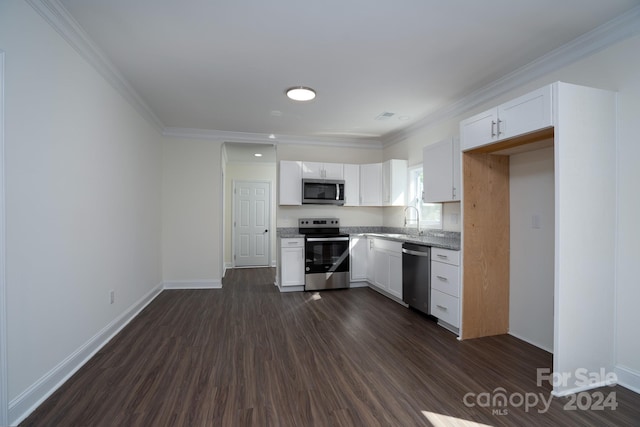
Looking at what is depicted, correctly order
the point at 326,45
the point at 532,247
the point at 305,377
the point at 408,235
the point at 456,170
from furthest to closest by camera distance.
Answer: the point at 408,235
the point at 456,170
the point at 532,247
the point at 326,45
the point at 305,377

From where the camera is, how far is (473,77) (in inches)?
120

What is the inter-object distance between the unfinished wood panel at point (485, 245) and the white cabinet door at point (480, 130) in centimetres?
17

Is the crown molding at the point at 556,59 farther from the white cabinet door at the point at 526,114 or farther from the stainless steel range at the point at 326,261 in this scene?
the stainless steel range at the point at 326,261

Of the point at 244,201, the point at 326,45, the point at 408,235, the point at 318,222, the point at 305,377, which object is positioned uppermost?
the point at 326,45

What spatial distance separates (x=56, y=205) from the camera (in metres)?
2.12

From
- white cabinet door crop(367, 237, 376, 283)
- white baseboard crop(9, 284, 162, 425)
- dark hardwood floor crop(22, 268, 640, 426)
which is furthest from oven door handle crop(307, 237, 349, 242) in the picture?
white baseboard crop(9, 284, 162, 425)

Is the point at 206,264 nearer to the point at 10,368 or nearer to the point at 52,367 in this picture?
the point at 52,367

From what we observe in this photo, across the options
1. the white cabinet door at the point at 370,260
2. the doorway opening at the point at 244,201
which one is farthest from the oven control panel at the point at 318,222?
the doorway opening at the point at 244,201

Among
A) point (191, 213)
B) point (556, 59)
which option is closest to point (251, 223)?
point (191, 213)

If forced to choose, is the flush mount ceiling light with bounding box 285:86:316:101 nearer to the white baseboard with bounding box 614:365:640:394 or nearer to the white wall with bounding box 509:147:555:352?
the white wall with bounding box 509:147:555:352

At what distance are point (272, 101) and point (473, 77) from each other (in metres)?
2.27

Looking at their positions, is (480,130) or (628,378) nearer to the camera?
(628,378)

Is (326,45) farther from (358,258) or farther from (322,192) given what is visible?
(358,258)

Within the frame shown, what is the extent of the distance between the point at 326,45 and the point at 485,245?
245 centimetres
